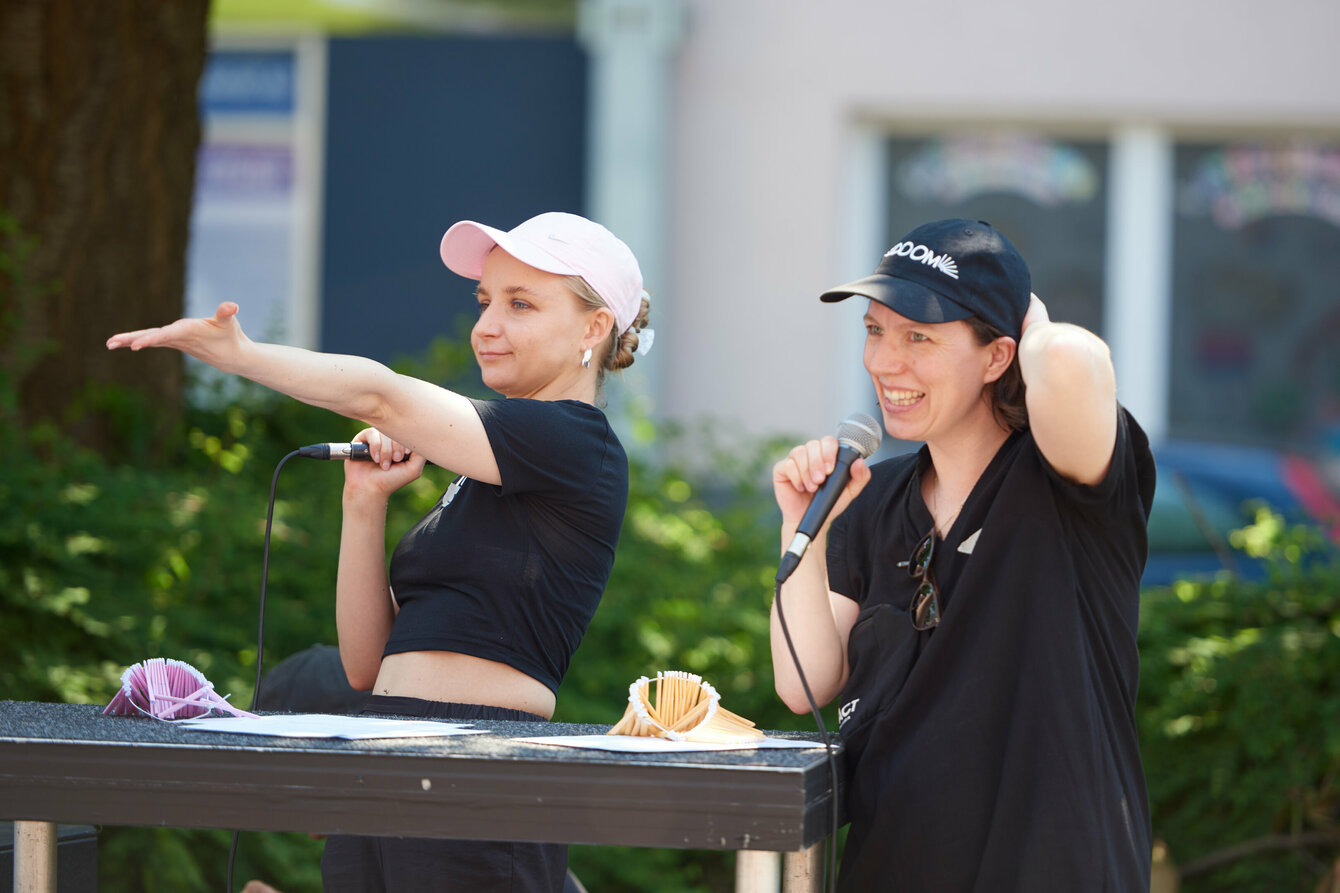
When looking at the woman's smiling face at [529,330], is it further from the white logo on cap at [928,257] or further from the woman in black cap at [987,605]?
the white logo on cap at [928,257]

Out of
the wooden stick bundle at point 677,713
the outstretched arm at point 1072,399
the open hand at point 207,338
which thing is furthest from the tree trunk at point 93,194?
the outstretched arm at point 1072,399

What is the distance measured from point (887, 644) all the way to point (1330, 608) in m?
2.44

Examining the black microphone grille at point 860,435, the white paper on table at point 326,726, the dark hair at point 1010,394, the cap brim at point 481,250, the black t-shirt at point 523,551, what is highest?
the cap brim at point 481,250

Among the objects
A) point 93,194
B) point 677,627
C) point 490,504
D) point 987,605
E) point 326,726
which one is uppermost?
point 93,194

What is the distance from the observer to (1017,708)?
2064mm

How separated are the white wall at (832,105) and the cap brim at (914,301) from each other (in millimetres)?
5986

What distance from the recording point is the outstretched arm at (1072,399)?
1991 millimetres

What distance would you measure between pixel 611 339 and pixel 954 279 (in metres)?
0.70

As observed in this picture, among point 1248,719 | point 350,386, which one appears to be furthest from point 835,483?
point 1248,719

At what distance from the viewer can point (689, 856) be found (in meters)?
4.39

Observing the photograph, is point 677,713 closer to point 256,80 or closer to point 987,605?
point 987,605

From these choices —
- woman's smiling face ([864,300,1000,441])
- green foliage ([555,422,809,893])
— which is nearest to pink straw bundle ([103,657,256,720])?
woman's smiling face ([864,300,1000,441])

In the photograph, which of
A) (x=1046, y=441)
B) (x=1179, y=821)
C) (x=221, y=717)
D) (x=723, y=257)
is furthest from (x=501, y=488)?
(x=723, y=257)

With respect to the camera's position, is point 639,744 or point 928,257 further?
point 928,257
